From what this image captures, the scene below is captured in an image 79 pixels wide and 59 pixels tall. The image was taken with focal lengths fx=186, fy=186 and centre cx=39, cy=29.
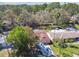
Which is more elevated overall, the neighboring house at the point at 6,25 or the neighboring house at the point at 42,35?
the neighboring house at the point at 6,25

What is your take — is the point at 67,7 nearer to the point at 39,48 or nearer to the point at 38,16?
the point at 38,16

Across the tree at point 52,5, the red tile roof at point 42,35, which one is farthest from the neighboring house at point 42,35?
the tree at point 52,5

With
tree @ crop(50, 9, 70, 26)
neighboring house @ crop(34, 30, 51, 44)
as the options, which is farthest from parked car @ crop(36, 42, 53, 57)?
tree @ crop(50, 9, 70, 26)

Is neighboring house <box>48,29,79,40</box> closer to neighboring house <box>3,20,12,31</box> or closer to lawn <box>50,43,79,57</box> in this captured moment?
lawn <box>50,43,79,57</box>

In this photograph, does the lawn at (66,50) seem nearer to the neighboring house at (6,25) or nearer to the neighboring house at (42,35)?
the neighboring house at (42,35)

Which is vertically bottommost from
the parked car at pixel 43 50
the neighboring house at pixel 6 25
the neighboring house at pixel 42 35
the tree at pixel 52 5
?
the parked car at pixel 43 50

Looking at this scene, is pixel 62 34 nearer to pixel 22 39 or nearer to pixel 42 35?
pixel 42 35
